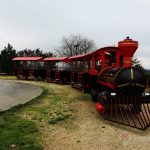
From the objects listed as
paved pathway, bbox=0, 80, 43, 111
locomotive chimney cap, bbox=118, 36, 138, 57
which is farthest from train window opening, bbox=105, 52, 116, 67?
paved pathway, bbox=0, 80, 43, 111

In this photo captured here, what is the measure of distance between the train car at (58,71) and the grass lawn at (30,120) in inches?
536

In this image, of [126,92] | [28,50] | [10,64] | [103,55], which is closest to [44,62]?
[10,64]

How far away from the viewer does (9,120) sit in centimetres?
1017

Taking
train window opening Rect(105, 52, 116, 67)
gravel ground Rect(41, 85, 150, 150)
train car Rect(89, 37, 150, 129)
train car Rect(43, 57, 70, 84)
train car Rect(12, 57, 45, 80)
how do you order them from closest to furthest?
gravel ground Rect(41, 85, 150, 150) < train car Rect(89, 37, 150, 129) < train window opening Rect(105, 52, 116, 67) < train car Rect(43, 57, 70, 84) < train car Rect(12, 57, 45, 80)

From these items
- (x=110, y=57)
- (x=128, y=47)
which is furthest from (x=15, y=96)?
(x=128, y=47)

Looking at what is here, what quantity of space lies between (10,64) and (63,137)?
41499mm

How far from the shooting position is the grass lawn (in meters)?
7.54

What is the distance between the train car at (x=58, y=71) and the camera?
28.7 metres

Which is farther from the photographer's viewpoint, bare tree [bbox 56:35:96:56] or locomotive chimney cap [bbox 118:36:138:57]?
bare tree [bbox 56:35:96:56]

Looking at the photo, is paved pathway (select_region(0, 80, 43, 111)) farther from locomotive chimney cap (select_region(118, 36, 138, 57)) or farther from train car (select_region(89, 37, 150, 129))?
locomotive chimney cap (select_region(118, 36, 138, 57))

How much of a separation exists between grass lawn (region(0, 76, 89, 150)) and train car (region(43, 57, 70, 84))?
44.6ft

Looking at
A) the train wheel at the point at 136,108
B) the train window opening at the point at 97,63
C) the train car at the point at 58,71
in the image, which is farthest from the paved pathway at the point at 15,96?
the train car at the point at 58,71

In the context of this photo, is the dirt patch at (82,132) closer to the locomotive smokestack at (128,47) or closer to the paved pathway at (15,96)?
the paved pathway at (15,96)

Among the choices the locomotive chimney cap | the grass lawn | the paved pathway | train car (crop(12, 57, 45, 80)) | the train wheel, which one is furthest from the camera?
train car (crop(12, 57, 45, 80))
